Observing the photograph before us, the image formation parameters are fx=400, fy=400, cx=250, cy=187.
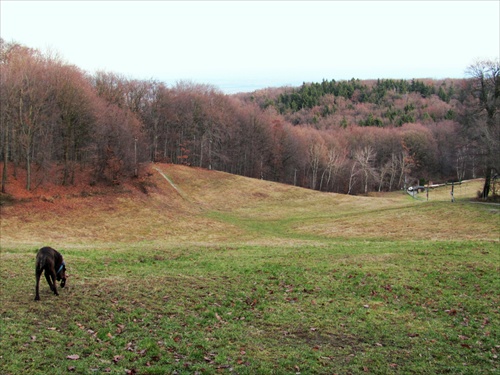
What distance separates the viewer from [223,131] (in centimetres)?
8388

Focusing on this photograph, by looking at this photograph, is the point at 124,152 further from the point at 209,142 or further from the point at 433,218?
the point at 433,218

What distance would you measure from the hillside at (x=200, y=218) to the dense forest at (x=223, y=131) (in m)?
4.22

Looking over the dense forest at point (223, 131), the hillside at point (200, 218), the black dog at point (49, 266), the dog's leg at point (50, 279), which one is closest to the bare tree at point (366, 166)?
the dense forest at point (223, 131)

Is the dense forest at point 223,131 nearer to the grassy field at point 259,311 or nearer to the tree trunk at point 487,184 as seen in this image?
the tree trunk at point 487,184

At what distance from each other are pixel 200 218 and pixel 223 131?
41195 mm

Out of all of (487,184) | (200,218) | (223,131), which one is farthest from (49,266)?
(223,131)

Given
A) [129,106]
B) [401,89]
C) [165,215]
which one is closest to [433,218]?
[165,215]

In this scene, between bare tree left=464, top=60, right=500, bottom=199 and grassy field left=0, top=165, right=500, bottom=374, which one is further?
bare tree left=464, top=60, right=500, bottom=199

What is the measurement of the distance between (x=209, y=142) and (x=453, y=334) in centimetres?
7100

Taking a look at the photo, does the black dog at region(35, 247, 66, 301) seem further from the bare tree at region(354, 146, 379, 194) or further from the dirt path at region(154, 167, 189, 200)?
the bare tree at region(354, 146, 379, 194)

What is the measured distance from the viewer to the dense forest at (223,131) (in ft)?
141

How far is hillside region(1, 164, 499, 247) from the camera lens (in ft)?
113

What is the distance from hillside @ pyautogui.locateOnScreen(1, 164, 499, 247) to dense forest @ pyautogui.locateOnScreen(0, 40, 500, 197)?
13.8 feet

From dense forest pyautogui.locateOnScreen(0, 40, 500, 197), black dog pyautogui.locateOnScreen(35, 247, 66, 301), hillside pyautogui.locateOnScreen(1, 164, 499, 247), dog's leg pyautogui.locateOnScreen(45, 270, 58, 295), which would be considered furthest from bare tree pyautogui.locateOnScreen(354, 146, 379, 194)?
dog's leg pyautogui.locateOnScreen(45, 270, 58, 295)
